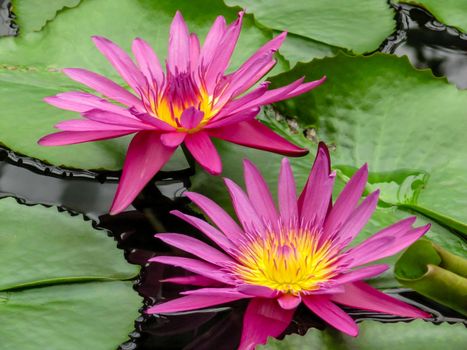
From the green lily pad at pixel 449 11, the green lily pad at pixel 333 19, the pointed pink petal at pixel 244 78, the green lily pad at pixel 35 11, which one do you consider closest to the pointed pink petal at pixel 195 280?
the pointed pink petal at pixel 244 78

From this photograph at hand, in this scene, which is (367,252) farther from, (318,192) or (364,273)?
(318,192)

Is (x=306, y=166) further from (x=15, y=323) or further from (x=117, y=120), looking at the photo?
(x=15, y=323)

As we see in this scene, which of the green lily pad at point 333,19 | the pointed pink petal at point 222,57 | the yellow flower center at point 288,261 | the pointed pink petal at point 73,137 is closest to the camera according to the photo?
the yellow flower center at point 288,261

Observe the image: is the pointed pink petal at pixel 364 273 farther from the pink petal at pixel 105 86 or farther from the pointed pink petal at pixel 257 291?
the pink petal at pixel 105 86

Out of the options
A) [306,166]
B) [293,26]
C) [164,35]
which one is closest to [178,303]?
[306,166]

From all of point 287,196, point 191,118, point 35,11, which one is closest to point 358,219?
point 287,196

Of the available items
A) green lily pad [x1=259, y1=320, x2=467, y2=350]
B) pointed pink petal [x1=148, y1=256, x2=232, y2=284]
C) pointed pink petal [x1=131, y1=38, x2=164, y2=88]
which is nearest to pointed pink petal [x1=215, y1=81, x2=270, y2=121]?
pointed pink petal [x1=131, y1=38, x2=164, y2=88]

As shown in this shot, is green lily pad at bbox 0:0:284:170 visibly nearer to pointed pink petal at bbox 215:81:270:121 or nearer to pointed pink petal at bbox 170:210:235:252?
pointed pink petal at bbox 215:81:270:121
